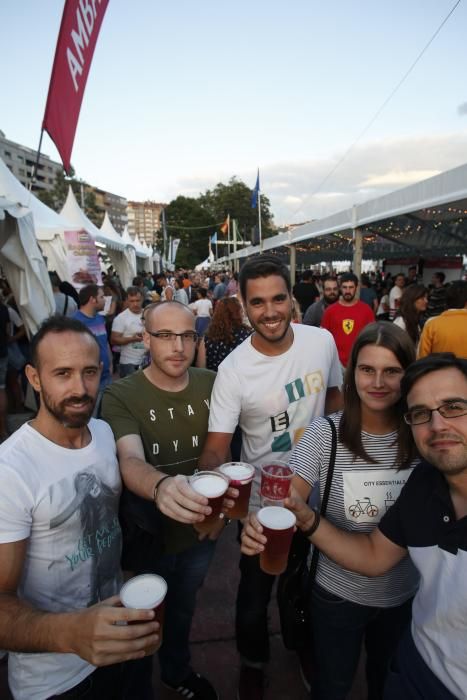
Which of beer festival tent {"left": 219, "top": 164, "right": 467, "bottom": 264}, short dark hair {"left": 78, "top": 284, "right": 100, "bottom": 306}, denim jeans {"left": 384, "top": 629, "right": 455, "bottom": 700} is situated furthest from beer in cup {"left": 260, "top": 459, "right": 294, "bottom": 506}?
beer festival tent {"left": 219, "top": 164, "right": 467, "bottom": 264}

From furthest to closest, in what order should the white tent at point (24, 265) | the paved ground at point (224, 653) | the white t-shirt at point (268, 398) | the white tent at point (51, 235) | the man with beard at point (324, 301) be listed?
the white tent at point (51, 235)
the man with beard at point (324, 301)
the white tent at point (24, 265)
the paved ground at point (224, 653)
the white t-shirt at point (268, 398)

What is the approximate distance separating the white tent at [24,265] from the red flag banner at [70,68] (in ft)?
3.98

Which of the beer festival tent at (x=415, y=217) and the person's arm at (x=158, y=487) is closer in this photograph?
the person's arm at (x=158, y=487)

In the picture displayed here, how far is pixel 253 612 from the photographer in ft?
6.63

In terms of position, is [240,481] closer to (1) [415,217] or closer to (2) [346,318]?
(2) [346,318]

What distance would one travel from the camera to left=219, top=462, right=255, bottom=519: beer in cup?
1.54m

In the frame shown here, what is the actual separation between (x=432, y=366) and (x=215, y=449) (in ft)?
3.50

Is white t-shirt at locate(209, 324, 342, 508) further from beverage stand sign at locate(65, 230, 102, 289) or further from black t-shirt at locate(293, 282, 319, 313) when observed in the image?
beverage stand sign at locate(65, 230, 102, 289)

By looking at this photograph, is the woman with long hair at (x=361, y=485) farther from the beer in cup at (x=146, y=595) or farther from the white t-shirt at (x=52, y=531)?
the white t-shirt at (x=52, y=531)

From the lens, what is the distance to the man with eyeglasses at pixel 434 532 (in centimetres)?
120

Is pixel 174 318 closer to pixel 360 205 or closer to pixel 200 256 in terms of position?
pixel 360 205

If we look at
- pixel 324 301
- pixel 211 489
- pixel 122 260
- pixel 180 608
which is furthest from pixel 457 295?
pixel 122 260

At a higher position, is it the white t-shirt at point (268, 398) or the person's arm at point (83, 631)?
the white t-shirt at point (268, 398)

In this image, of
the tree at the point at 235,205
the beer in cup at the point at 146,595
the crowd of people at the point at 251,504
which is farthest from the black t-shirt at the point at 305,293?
the tree at the point at 235,205
